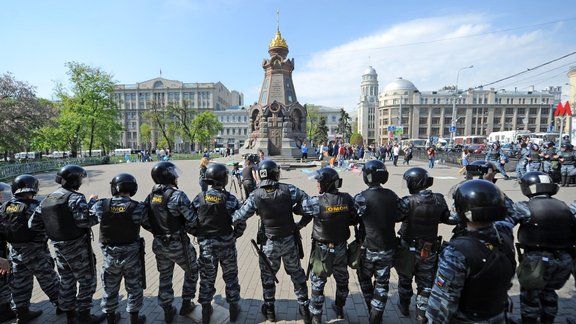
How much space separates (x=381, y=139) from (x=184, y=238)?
103 metres

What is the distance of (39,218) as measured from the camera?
3.63 metres

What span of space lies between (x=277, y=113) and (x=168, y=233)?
2247 centimetres

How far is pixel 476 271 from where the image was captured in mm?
1950

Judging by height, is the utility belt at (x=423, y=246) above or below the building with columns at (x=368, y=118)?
below

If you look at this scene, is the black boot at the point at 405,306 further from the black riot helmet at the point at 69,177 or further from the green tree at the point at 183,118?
the green tree at the point at 183,118

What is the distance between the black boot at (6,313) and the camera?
384cm

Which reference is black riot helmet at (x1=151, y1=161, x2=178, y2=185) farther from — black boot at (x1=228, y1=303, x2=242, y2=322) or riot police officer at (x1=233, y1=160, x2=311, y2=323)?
black boot at (x1=228, y1=303, x2=242, y2=322)

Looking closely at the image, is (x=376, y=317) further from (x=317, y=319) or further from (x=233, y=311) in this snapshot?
(x=233, y=311)

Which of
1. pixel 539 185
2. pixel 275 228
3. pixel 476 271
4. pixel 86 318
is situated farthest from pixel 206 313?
pixel 539 185

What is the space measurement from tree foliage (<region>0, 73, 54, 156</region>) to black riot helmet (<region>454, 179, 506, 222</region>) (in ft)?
89.3

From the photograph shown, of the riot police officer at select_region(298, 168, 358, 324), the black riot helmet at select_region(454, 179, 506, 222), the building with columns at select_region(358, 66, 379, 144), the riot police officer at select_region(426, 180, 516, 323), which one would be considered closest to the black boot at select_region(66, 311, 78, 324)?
the riot police officer at select_region(298, 168, 358, 324)

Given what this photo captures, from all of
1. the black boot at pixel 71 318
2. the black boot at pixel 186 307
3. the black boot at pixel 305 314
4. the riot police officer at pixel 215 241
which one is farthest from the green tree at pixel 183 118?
the black boot at pixel 305 314

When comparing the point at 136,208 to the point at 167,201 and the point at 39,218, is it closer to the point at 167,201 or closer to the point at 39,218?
the point at 167,201

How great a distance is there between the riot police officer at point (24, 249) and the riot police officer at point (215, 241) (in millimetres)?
2096
